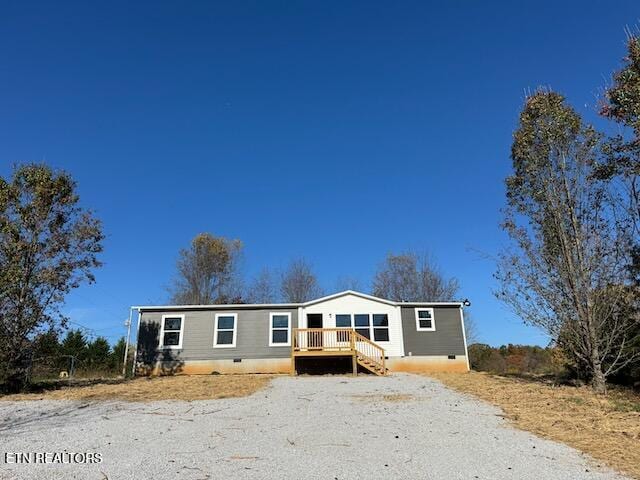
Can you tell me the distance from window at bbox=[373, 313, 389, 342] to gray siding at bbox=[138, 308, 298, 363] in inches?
136

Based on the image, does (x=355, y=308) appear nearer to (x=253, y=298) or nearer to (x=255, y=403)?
(x=255, y=403)

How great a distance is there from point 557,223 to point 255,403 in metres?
8.73

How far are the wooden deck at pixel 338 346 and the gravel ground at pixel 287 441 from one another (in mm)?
7308

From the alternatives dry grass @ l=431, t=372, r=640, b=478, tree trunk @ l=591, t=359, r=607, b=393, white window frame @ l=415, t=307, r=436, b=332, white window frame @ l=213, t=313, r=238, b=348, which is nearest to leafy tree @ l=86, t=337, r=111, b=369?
white window frame @ l=213, t=313, r=238, b=348

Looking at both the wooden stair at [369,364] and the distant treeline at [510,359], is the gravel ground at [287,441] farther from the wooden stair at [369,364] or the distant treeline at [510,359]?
the distant treeline at [510,359]

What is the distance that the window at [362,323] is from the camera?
18.7 meters

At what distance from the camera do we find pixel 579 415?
7391 millimetres

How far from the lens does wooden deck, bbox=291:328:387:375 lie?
54.5ft

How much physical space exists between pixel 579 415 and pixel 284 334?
41.9 feet

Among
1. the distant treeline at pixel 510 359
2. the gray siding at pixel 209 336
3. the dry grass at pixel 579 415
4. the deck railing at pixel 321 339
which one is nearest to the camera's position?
the dry grass at pixel 579 415

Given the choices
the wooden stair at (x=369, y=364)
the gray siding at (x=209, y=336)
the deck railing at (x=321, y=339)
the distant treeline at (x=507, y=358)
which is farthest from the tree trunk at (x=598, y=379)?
the distant treeline at (x=507, y=358)

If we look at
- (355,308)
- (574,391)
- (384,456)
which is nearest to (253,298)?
(355,308)

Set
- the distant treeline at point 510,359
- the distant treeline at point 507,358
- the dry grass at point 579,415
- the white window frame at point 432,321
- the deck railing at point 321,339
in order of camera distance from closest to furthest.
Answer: the dry grass at point 579,415, the deck railing at point 321,339, the white window frame at point 432,321, the distant treeline at point 510,359, the distant treeline at point 507,358

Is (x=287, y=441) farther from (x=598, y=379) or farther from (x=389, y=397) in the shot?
(x=598, y=379)
